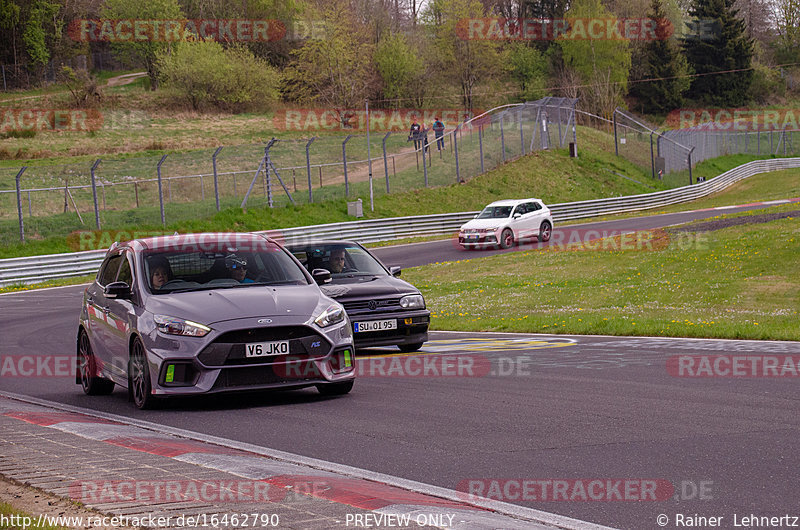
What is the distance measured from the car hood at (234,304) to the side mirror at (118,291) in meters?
0.40

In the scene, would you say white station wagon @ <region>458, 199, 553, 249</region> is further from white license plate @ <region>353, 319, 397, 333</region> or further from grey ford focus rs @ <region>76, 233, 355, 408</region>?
grey ford focus rs @ <region>76, 233, 355, 408</region>

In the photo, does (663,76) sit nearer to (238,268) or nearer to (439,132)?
(439,132)

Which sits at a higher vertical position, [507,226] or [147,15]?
[147,15]

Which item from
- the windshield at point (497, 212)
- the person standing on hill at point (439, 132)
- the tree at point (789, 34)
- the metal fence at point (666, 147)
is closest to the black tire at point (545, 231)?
the windshield at point (497, 212)

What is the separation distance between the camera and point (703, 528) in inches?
194

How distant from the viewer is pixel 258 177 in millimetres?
47438

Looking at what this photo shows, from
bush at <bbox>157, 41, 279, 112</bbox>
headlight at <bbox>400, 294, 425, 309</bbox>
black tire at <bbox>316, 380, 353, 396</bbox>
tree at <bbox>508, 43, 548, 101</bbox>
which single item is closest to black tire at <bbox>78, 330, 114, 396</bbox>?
black tire at <bbox>316, 380, 353, 396</bbox>

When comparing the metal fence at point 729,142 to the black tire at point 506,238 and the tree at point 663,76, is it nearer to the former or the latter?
the tree at point 663,76

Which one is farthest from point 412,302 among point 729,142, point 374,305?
point 729,142

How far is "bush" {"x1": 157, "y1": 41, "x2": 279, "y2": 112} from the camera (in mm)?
86875

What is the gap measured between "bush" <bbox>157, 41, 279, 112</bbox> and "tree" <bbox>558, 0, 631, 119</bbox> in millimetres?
29735

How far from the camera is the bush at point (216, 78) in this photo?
285 feet

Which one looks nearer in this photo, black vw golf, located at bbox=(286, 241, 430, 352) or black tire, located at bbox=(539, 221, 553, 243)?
black vw golf, located at bbox=(286, 241, 430, 352)

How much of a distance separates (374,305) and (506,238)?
23128 millimetres
